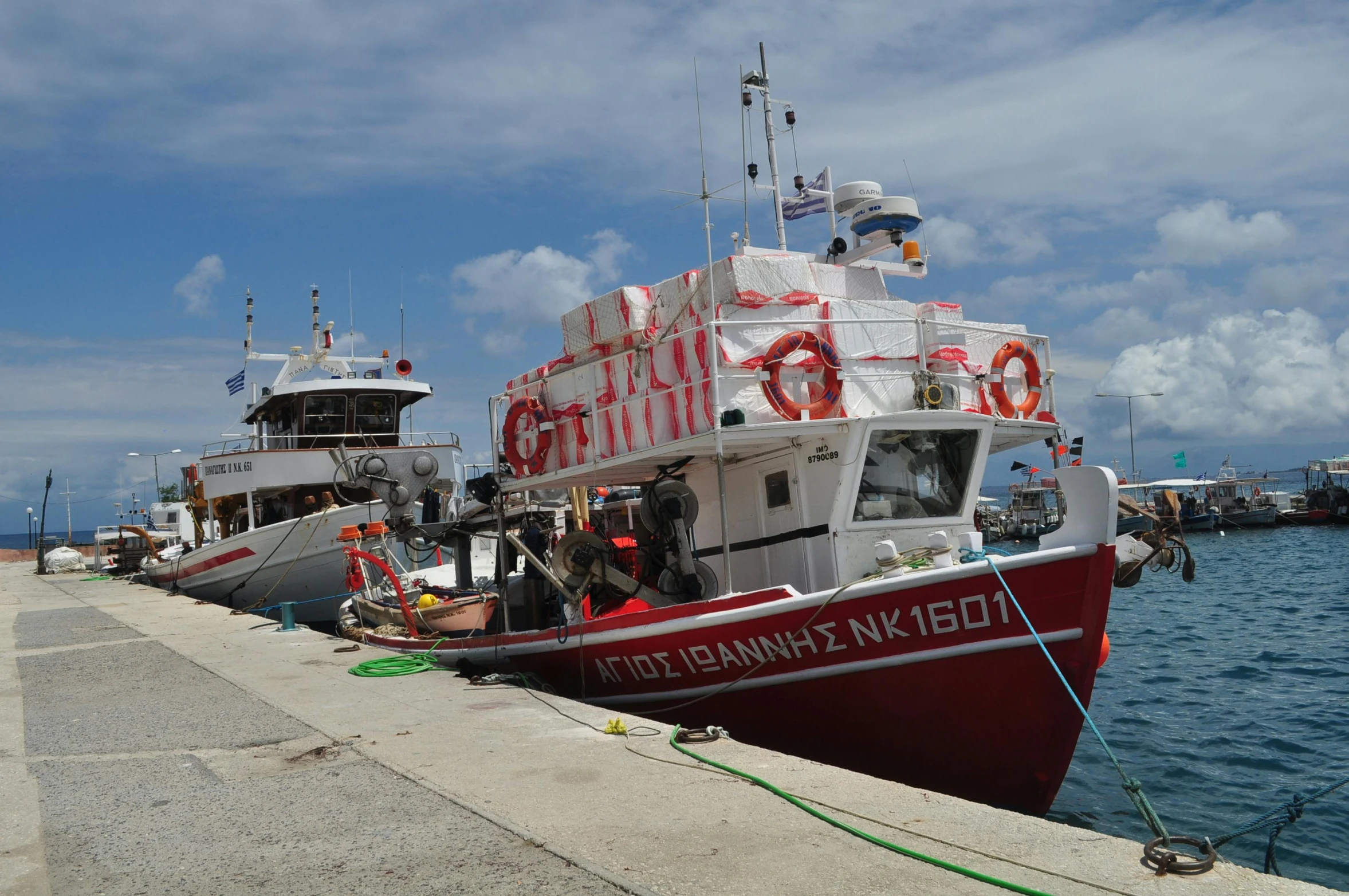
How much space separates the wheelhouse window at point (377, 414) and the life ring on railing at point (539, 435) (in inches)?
532

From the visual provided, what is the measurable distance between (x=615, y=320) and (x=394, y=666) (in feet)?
13.3

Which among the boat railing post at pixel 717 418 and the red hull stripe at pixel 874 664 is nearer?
the red hull stripe at pixel 874 664

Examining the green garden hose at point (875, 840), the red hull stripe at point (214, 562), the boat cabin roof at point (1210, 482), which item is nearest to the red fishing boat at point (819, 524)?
the green garden hose at point (875, 840)

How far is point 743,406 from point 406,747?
3571 millimetres

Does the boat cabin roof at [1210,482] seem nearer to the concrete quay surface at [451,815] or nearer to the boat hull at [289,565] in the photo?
the boat hull at [289,565]

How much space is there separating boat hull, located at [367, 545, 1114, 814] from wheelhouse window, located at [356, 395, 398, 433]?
16214mm

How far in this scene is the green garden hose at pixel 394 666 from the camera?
984cm

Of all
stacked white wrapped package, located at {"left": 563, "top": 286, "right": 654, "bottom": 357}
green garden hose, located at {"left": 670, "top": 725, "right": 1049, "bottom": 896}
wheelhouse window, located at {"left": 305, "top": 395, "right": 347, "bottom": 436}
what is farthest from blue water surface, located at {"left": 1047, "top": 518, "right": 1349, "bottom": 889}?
wheelhouse window, located at {"left": 305, "top": 395, "right": 347, "bottom": 436}

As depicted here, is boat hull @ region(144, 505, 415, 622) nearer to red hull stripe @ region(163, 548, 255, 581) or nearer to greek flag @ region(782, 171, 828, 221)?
red hull stripe @ region(163, 548, 255, 581)

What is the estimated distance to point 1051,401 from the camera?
929 centimetres

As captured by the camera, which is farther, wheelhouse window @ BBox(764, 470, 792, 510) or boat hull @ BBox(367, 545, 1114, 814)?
wheelhouse window @ BBox(764, 470, 792, 510)

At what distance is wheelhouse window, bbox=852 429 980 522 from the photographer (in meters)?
8.54

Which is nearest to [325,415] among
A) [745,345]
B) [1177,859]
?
[745,345]

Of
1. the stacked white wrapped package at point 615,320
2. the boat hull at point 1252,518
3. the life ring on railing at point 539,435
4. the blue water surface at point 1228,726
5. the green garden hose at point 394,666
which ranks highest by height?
the stacked white wrapped package at point 615,320
